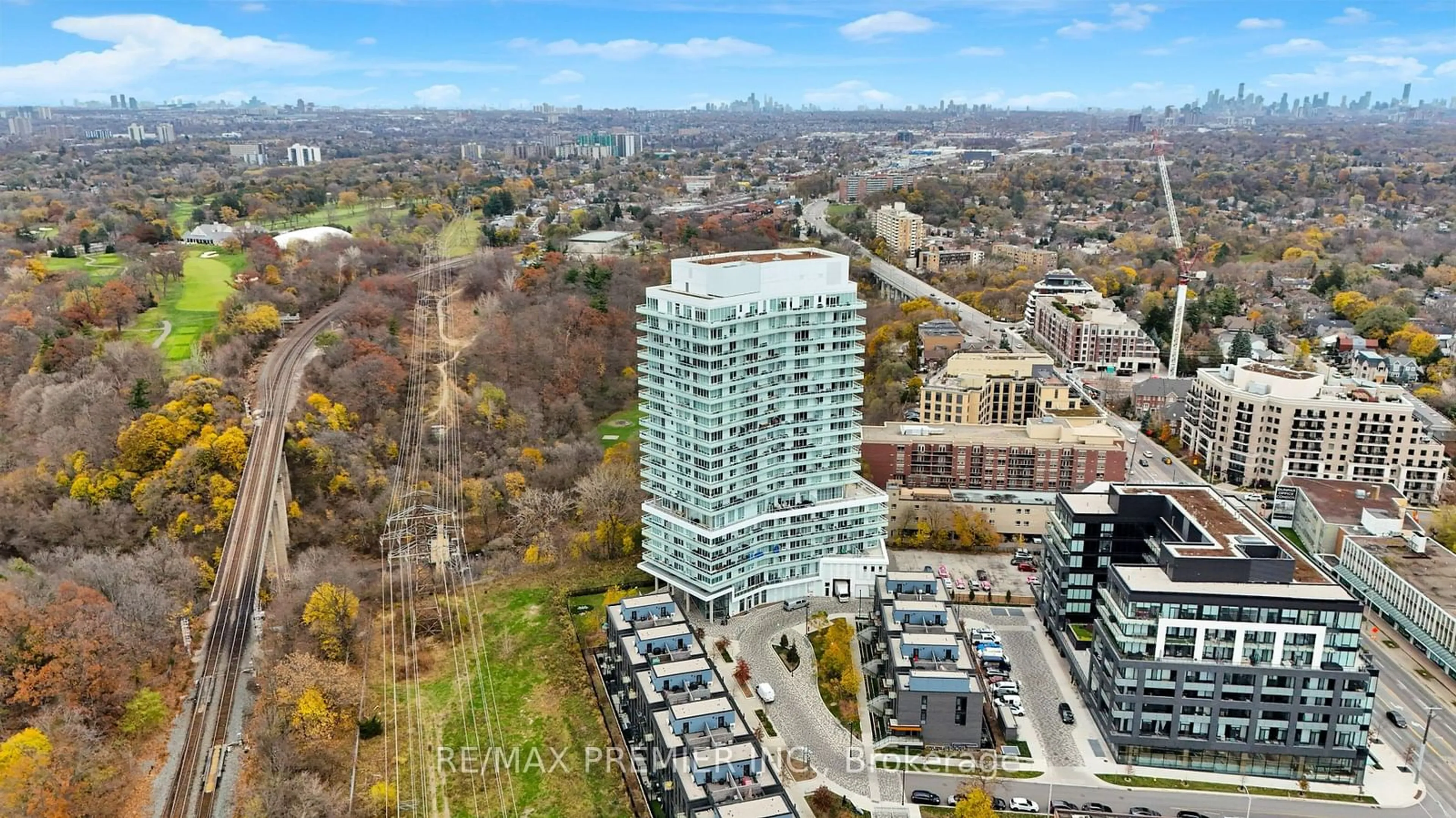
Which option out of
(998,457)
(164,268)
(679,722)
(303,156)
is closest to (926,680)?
(679,722)

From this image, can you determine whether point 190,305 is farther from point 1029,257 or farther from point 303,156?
point 303,156

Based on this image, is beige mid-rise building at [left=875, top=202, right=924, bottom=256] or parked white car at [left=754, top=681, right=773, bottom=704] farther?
beige mid-rise building at [left=875, top=202, right=924, bottom=256]

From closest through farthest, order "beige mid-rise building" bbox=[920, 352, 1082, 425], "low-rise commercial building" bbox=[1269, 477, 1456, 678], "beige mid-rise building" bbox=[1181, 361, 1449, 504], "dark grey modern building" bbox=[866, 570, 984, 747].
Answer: "dark grey modern building" bbox=[866, 570, 984, 747], "low-rise commercial building" bbox=[1269, 477, 1456, 678], "beige mid-rise building" bbox=[1181, 361, 1449, 504], "beige mid-rise building" bbox=[920, 352, 1082, 425]

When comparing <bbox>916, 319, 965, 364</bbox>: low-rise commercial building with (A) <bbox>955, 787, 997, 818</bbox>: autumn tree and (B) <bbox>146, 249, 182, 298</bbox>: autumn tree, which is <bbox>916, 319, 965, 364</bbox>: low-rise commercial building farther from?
(B) <bbox>146, 249, 182, 298</bbox>: autumn tree

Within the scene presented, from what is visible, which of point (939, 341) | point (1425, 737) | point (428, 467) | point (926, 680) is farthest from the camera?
point (939, 341)

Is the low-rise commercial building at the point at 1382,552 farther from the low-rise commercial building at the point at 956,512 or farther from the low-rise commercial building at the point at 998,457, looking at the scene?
the low-rise commercial building at the point at 956,512

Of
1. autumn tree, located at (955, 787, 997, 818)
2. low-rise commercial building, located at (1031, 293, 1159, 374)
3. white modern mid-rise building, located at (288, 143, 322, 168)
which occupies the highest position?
white modern mid-rise building, located at (288, 143, 322, 168)

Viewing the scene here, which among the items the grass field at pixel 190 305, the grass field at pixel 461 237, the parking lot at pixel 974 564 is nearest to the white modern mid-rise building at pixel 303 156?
the grass field at pixel 461 237

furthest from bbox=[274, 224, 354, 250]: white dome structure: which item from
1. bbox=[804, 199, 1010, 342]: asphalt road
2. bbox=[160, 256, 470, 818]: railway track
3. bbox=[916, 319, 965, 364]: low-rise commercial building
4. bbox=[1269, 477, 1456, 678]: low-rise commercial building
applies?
bbox=[1269, 477, 1456, 678]: low-rise commercial building
